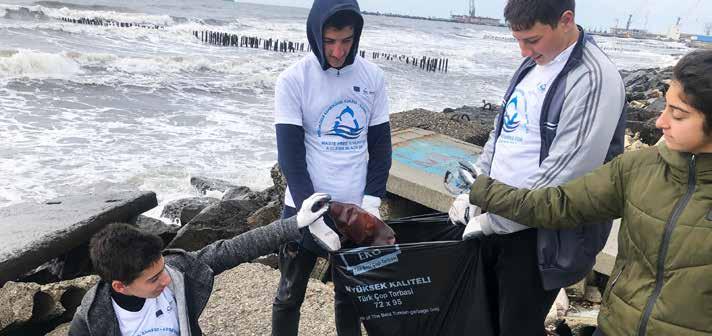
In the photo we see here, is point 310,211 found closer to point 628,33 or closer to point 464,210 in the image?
point 464,210

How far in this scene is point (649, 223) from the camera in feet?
5.42

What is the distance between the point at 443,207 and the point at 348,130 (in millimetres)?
1705

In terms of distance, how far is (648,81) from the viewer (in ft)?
61.8

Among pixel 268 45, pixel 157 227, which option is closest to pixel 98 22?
pixel 268 45

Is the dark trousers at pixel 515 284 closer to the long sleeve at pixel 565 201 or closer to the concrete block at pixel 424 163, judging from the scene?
the long sleeve at pixel 565 201

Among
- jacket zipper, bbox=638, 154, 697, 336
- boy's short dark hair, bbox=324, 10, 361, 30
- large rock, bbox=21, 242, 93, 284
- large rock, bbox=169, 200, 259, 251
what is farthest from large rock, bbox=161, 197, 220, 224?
jacket zipper, bbox=638, 154, 697, 336

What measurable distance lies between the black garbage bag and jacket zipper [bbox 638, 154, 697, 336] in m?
0.68

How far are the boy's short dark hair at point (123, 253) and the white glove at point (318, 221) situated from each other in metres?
0.56

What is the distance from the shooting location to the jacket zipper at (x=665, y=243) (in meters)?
1.58

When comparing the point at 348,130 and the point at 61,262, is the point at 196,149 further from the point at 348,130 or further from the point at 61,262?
the point at 348,130

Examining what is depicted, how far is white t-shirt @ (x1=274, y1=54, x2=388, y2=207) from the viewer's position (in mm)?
2350

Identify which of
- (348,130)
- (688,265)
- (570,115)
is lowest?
(688,265)

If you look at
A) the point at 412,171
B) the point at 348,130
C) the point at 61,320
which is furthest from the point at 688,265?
the point at 61,320

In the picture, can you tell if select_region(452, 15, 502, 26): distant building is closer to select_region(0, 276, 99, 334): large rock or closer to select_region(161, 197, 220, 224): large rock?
select_region(161, 197, 220, 224): large rock
